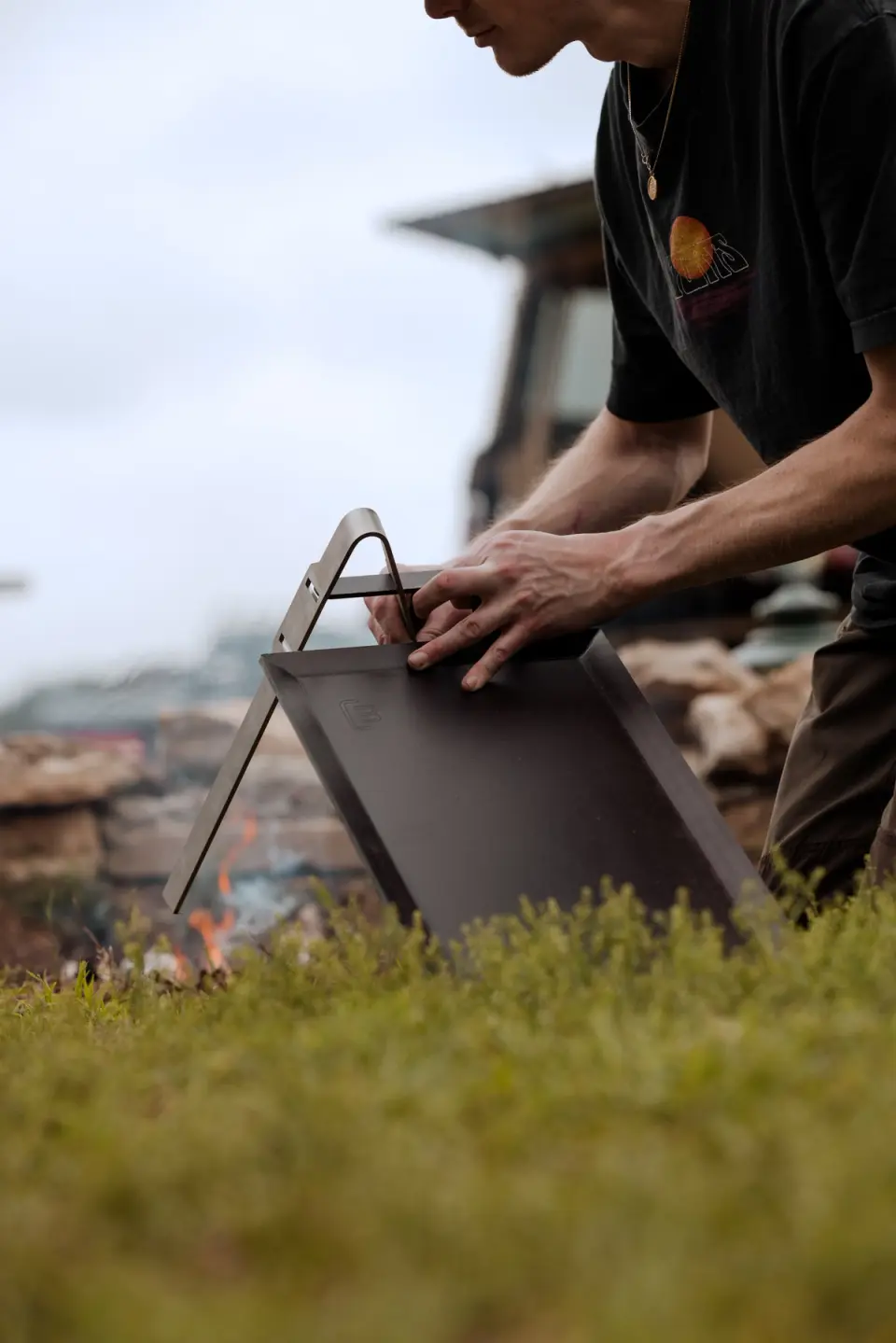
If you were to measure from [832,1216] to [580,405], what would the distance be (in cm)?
→ 515

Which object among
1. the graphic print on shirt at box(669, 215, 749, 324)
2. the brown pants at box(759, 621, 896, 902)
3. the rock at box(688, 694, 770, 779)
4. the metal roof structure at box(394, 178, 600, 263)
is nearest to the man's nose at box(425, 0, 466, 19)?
the graphic print on shirt at box(669, 215, 749, 324)

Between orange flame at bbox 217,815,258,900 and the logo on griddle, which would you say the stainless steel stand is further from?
orange flame at bbox 217,815,258,900

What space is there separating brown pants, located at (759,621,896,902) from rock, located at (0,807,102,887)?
2732 millimetres

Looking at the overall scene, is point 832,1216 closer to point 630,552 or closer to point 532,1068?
point 532,1068

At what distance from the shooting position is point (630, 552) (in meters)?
1.95

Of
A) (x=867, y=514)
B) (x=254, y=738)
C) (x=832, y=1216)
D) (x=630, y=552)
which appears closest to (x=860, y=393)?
(x=867, y=514)

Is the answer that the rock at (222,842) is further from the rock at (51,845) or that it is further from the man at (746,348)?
the man at (746,348)

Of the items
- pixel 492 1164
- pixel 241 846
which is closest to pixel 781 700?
pixel 241 846

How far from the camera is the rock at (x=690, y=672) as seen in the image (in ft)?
15.8

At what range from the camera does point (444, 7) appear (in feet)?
6.84

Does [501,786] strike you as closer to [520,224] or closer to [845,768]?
[845,768]

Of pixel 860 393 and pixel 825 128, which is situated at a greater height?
pixel 825 128

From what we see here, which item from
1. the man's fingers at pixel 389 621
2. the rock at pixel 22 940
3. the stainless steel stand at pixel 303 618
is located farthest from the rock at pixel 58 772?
the man's fingers at pixel 389 621

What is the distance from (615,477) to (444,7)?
82cm
